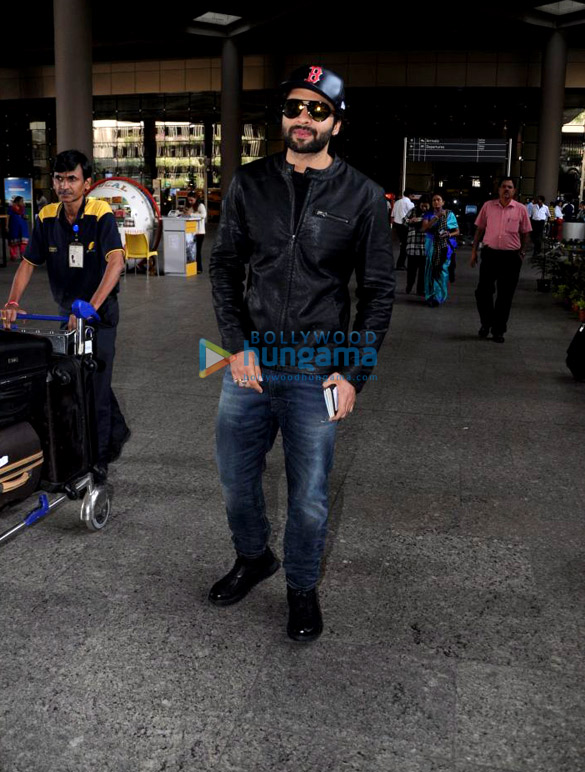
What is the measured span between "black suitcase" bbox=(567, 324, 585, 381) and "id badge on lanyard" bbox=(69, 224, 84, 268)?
5226 millimetres

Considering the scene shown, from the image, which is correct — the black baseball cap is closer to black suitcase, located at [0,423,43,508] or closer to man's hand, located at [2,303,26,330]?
→ black suitcase, located at [0,423,43,508]

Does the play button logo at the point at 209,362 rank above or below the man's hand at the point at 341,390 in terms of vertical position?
below

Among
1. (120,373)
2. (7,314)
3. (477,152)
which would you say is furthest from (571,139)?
(7,314)

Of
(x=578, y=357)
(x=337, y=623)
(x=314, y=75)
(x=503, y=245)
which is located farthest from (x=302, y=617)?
(x=503, y=245)

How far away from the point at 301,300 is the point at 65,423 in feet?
4.97

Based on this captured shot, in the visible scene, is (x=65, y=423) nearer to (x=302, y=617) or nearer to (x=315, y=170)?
(x=302, y=617)

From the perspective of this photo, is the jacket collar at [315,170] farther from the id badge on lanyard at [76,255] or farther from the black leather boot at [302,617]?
the id badge on lanyard at [76,255]

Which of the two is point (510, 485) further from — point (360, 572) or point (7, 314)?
point (7, 314)

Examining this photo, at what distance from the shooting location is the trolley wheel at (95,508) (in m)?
4.30

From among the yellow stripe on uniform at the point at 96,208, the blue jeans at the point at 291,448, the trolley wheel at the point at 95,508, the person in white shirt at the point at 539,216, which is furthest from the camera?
the person in white shirt at the point at 539,216

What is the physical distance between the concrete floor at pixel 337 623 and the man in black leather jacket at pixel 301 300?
0.42m

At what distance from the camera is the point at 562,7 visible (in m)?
28.5

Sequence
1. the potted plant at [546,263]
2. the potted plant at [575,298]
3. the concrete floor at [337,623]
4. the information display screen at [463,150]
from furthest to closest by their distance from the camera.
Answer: the information display screen at [463,150] → the potted plant at [546,263] → the potted plant at [575,298] → the concrete floor at [337,623]

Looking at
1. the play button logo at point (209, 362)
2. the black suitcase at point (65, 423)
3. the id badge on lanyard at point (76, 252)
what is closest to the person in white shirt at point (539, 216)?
the play button logo at point (209, 362)
